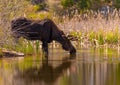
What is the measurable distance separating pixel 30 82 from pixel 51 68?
366cm

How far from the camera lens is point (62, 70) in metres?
18.9

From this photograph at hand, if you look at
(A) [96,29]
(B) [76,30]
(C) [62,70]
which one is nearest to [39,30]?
(C) [62,70]

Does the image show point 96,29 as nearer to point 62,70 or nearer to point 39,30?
point 39,30

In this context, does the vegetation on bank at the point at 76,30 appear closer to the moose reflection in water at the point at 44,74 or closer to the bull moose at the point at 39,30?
the bull moose at the point at 39,30

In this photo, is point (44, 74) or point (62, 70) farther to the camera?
point (62, 70)

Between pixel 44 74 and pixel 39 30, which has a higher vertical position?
pixel 39 30

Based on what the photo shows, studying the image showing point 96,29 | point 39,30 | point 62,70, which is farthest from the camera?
point 96,29

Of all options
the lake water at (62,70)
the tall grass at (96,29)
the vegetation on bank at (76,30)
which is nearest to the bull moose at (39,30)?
the vegetation on bank at (76,30)

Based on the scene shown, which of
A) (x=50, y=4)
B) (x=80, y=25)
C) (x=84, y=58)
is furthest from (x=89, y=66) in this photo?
(x=50, y=4)

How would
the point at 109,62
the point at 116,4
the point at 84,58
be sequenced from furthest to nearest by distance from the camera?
the point at 116,4, the point at 84,58, the point at 109,62

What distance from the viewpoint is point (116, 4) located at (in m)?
53.2

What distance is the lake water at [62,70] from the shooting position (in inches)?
630

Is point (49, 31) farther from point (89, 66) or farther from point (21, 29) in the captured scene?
point (89, 66)

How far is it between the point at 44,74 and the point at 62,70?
4.52 feet
